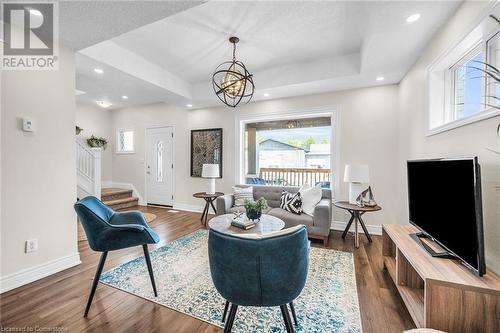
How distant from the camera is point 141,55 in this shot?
3.34 metres

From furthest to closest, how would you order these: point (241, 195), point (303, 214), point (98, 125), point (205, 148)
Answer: point (98, 125) → point (205, 148) → point (241, 195) → point (303, 214)

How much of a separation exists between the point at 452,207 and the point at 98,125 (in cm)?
748

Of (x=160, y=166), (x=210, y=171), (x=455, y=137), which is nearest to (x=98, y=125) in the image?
(x=160, y=166)

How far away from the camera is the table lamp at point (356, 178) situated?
325 centimetres

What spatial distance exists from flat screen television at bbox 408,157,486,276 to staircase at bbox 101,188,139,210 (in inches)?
230

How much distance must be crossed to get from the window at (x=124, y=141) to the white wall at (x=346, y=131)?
1.23 metres

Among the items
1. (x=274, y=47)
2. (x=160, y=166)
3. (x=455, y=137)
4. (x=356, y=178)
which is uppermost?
(x=274, y=47)

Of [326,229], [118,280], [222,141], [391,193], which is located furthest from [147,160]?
[391,193]

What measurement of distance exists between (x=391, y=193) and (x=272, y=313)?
2.99m

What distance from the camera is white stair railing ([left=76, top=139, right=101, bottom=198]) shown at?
431cm

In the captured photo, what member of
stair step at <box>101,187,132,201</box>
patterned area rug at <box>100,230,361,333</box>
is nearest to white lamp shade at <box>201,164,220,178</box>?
patterned area rug at <box>100,230,361,333</box>

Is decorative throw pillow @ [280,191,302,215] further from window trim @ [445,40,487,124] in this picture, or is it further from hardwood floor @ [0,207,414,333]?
window trim @ [445,40,487,124]

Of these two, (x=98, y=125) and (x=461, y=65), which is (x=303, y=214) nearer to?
(x=461, y=65)

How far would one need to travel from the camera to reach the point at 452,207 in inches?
58.8
